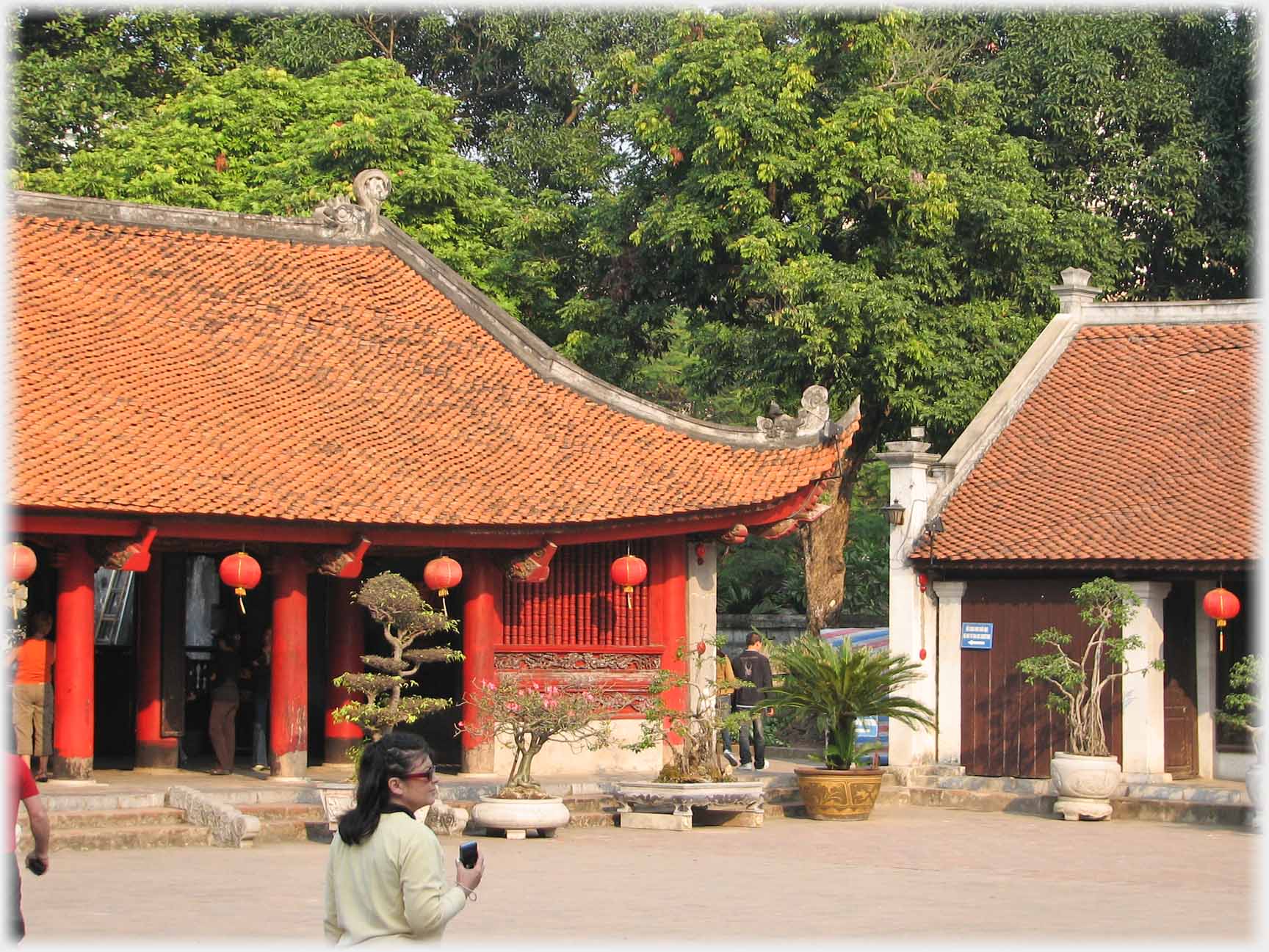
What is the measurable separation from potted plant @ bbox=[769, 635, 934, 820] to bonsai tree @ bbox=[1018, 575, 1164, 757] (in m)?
1.62

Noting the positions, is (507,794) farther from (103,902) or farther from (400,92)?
(400,92)

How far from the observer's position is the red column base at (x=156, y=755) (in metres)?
20.8

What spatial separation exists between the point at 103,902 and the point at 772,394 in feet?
57.0

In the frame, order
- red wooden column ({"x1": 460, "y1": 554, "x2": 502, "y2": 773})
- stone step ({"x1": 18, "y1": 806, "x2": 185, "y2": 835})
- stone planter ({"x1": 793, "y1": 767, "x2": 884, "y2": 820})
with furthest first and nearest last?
red wooden column ({"x1": 460, "y1": 554, "x2": 502, "y2": 773}), stone planter ({"x1": 793, "y1": 767, "x2": 884, "y2": 820}), stone step ({"x1": 18, "y1": 806, "x2": 185, "y2": 835})

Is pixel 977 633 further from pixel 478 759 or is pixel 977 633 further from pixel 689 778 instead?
pixel 478 759

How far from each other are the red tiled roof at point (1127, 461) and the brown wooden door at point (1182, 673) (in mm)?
1023

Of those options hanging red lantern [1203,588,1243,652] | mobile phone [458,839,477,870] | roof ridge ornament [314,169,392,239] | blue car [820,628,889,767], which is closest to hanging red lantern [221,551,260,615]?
roof ridge ornament [314,169,392,239]

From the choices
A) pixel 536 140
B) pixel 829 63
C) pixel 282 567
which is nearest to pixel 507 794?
pixel 282 567

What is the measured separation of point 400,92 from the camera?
109 feet

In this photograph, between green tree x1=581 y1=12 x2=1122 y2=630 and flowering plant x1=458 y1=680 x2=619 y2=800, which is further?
green tree x1=581 y1=12 x2=1122 y2=630

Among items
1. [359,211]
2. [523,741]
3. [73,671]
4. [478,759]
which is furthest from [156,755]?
[359,211]

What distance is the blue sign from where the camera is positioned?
22484 mm

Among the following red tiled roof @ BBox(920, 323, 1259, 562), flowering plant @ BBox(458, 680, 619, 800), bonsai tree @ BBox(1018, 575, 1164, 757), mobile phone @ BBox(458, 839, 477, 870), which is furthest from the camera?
red tiled roof @ BBox(920, 323, 1259, 562)

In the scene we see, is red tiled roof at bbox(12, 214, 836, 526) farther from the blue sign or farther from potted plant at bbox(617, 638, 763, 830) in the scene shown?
the blue sign
